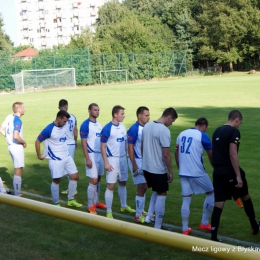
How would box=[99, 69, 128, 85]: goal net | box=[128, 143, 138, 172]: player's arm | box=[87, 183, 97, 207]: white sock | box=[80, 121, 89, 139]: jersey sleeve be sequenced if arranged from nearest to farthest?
box=[128, 143, 138, 172]: player's arm, box=[87, 183, 97, 207]: white sock, box=[80, 121, 89, 139]: jersey sleeve, box=[99, 69, 128, 85]: goal net

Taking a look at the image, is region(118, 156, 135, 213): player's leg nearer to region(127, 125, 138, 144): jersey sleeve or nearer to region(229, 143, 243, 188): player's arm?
region(127, 125, 138, 144): jersey sleeve

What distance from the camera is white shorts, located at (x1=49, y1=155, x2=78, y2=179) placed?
9.00m

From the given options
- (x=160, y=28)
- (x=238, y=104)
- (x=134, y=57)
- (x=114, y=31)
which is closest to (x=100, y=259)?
(x=238, y=104)

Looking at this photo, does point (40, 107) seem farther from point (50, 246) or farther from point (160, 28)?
point (160, 28)

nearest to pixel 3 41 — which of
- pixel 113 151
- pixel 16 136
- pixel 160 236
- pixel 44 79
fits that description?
pixel 44 79

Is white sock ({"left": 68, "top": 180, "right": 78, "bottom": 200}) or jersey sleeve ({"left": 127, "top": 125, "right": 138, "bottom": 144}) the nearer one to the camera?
jersey sleeve ({"left": 127, "top": 125, "right": 138, "bottom": 144})

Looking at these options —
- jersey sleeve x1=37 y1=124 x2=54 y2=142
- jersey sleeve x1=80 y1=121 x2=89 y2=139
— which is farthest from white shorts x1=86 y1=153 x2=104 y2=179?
jersey sleeve x1=37 y1=124 x2=54 y2=142

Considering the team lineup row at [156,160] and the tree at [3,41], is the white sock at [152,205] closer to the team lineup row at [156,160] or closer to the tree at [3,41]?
the team lineup row at [156,160]

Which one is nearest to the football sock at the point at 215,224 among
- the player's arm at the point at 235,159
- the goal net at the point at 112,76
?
the player's arm at the point at 235,159

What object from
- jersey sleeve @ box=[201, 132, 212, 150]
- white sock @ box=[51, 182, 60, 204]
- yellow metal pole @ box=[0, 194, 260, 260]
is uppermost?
yellow metal pole @ box=[0, 194, 260, 260]

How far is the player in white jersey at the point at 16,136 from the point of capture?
966cm

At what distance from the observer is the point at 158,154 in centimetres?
709

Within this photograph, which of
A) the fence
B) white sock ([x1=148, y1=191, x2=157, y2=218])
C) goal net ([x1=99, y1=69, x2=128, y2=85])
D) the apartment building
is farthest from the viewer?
the apartment building

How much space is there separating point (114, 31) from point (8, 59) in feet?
85.0
